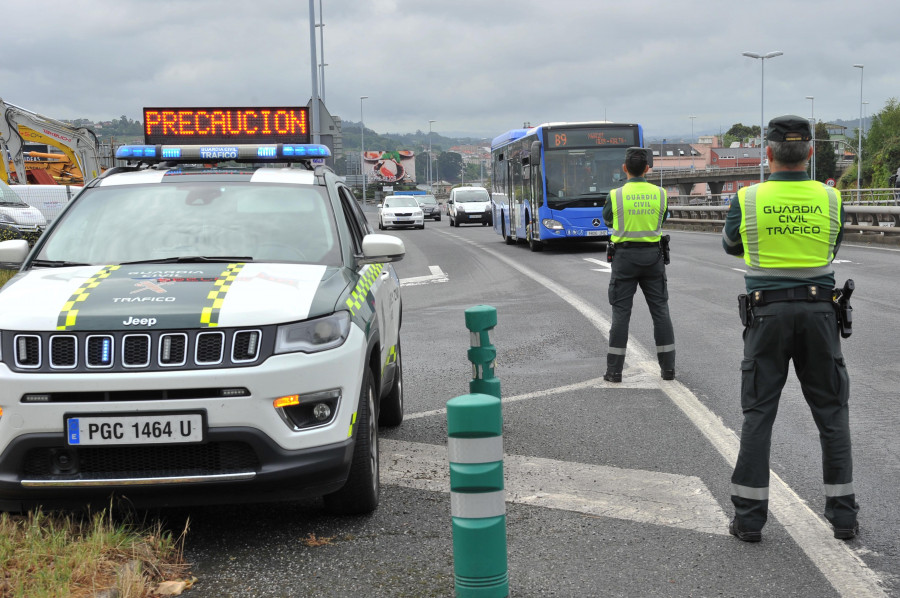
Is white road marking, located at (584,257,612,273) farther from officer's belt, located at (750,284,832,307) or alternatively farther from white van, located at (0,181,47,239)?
officer's belt, located at (750,284,832,307)

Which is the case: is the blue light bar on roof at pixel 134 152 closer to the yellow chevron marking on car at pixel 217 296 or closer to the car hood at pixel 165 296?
the car hood at pixel 165 296

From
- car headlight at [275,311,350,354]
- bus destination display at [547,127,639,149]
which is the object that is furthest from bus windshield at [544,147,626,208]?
car headlight at [275,311,350,354]

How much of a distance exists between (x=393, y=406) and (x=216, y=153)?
1947 mm

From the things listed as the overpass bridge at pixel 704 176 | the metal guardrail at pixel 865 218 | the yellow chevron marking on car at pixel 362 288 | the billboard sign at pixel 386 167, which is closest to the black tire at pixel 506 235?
the metal guardrail at pixel 865 218

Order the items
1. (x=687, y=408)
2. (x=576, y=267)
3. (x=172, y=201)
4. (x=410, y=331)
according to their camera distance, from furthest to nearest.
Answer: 1. (x=576, y=267)
2. (x=410, y=331)
3. (x=687, y=408)
4. (x=172, y=201)

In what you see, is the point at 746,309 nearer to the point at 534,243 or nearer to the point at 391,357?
the point at 391,357

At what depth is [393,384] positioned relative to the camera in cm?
659

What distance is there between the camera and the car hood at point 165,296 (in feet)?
14.2

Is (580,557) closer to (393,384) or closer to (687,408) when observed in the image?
(393,384)

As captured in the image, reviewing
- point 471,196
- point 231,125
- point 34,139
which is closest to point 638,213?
point 231,125

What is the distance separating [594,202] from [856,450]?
63.5 ft

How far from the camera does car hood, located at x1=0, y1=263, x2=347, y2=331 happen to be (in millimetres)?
4332

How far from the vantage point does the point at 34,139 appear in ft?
96.9

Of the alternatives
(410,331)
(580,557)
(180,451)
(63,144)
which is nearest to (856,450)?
(580,557)
